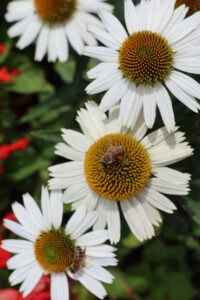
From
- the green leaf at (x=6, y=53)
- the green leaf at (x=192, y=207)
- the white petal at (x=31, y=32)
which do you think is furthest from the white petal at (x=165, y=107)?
the green leaf at (x=6, y=53)

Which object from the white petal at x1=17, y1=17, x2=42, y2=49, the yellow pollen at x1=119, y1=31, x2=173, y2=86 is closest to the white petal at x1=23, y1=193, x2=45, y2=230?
the yellow pollen at x1=119, y1=31, x2=173, y2=86

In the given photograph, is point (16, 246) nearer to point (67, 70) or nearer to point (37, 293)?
point (37, 293)

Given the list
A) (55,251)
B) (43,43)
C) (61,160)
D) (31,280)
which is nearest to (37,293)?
(31,280)

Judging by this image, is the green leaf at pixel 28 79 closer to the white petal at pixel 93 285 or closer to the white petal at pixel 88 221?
the white petal at pixel 88 221

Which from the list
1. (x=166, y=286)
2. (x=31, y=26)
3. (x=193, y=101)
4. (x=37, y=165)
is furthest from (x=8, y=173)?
(x=193, y=101)

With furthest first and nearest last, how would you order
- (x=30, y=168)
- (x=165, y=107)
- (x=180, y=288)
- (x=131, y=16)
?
(x=180, y=288)
(x=30, y=168)
(x=131, y=16)
(x=165, y=107)

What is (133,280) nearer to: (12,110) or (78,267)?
(78,267)
